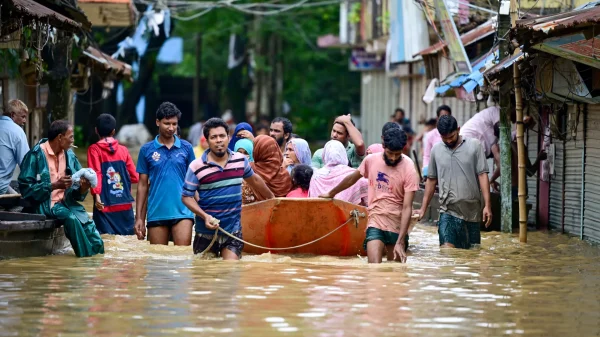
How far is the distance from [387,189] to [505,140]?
5023 millimetres

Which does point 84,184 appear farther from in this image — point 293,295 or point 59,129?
point 293,295

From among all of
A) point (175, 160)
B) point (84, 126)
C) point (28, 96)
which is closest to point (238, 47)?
point (84, 126)

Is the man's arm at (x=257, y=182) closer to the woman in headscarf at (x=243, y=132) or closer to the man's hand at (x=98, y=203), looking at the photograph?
the man's hand at (x=98, y=203)

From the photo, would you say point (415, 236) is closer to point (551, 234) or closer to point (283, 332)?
point (551, 234)

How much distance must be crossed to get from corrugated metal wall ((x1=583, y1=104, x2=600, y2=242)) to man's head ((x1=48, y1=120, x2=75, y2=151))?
640 cm

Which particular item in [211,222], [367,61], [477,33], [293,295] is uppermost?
[367,61]

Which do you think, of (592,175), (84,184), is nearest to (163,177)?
(84,184)

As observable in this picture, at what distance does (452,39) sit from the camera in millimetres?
18281

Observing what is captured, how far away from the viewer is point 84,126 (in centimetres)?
4022

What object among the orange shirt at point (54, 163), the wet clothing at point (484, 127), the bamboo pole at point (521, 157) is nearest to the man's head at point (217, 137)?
the orange shirt at point (54, 163)

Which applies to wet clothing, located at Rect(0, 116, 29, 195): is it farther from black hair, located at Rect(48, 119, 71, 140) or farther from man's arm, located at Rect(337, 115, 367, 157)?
man's arm, located at Rect(337, 115, 367, 157)

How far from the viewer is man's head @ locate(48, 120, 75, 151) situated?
39.4ft

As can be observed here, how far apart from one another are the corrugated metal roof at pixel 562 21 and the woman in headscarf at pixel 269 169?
9.54 feet

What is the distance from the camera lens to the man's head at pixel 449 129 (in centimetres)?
1263
